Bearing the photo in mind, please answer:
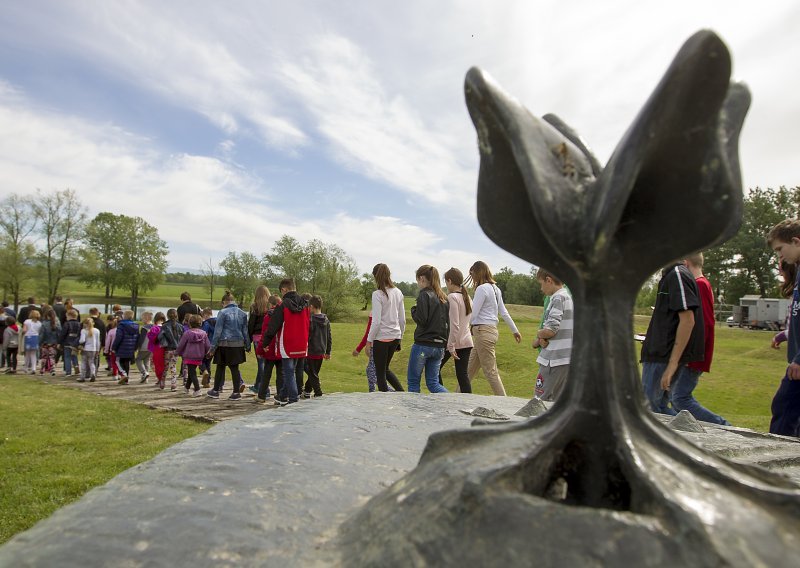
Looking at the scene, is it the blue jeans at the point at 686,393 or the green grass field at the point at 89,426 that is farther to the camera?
the blue jeans at the point at 686,393

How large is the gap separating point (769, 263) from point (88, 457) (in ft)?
186

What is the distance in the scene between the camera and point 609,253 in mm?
1804

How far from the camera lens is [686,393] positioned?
5609mm

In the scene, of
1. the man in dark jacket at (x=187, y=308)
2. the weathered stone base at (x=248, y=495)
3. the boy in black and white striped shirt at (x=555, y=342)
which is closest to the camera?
the weathered stone base at (x=248, y=495)

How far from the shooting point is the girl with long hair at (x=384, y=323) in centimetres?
781

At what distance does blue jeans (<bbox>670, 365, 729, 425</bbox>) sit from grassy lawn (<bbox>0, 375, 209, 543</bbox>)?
577 centimetres

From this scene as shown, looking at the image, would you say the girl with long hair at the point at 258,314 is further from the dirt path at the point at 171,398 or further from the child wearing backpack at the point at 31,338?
the child wearing backpack at the point at 31,338

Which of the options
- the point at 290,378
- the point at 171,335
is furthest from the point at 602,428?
the point at 171,335

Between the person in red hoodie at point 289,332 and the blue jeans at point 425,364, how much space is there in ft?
6.84

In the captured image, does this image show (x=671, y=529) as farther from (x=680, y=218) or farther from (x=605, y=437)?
(x=680, y=218)

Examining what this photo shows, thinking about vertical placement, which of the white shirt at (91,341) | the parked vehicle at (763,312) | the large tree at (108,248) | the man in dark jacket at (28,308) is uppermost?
the large tree at (108,248)

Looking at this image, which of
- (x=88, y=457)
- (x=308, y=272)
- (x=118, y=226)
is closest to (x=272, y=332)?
(x=88, y=457)

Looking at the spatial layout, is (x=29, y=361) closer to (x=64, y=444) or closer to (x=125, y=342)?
(x=125, y=342)

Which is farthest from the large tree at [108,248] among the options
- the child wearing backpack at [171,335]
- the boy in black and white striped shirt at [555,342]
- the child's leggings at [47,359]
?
the boy in black and white striped shirt at [555,342]
